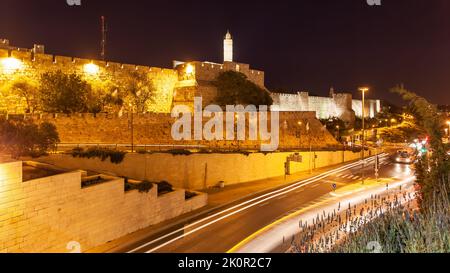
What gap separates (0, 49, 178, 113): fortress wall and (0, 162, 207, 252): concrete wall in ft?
67.2

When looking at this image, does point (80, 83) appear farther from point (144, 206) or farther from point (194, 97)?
point (144, 206)

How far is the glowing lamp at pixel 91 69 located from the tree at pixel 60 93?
2458 millimetres

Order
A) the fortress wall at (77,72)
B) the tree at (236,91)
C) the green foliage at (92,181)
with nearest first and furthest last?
the green foliage at (92,181) < the fortress wall at (77,72) < the tree at (236,91)

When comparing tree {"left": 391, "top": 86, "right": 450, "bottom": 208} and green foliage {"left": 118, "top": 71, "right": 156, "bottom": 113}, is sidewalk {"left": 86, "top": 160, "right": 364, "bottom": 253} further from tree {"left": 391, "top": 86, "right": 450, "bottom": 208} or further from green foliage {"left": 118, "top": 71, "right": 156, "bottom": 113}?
green foliage {"left": 118, "top": 71, "right": 156, "bottom": 113}

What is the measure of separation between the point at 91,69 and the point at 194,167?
17.9m

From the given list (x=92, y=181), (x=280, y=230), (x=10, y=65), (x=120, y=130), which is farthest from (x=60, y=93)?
(x=280, y=230)

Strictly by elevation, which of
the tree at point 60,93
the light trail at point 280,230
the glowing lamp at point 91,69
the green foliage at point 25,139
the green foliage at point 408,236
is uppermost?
the glowing lamp at point 91,69

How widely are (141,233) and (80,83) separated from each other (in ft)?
72.5

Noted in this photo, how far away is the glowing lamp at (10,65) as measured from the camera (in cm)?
2797

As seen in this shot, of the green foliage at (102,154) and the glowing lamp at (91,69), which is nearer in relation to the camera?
the green foliage at (102,154)

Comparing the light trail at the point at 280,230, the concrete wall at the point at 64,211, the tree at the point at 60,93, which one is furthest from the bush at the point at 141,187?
the tree at the point at 60,93

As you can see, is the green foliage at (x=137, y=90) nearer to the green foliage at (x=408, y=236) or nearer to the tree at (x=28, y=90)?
the tree at (x=28, y=90)

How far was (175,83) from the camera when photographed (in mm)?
42562
